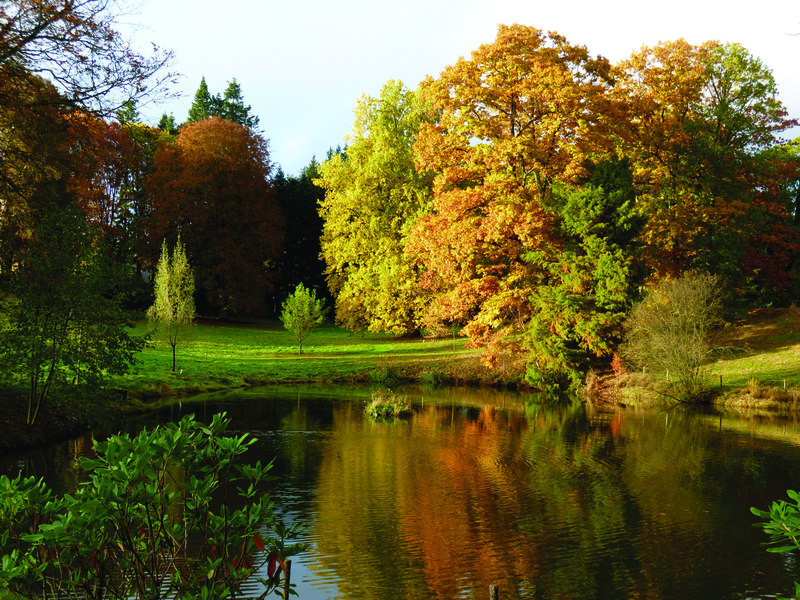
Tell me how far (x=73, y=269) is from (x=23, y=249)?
115 centimetres

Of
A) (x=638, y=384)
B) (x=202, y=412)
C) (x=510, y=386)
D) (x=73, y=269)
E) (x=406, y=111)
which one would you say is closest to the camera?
(x=73, y=269)

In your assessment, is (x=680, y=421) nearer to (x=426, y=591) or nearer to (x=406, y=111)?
(x=426, y=591)

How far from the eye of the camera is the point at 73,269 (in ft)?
49.1

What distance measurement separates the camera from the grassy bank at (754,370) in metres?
22.6

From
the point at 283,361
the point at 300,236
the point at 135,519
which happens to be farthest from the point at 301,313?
the point at 135,519

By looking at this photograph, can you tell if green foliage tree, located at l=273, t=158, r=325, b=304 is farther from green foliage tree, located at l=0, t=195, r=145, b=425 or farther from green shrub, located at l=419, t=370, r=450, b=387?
green foliage tree, located at l=0, t=195, r=145, b=425

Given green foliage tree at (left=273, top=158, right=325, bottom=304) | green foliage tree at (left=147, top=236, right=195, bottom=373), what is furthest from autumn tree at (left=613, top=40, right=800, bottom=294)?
green foliage tree at (left=273, top=158, right=325, bottom=304)

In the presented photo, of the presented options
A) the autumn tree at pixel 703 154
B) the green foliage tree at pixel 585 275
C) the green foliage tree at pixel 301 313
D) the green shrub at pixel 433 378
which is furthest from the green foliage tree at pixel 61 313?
the autumn tree at pixel 703 154

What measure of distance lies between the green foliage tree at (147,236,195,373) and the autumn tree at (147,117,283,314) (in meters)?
16.2

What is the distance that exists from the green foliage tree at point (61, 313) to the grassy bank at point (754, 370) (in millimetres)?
17992

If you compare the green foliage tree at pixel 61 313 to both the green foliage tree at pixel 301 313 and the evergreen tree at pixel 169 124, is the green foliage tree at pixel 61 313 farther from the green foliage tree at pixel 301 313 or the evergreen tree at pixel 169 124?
the evergreen tree at pixel 169 124

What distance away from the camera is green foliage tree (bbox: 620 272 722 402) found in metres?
22.5

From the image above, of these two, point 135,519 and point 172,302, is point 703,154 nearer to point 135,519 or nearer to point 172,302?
point 172,302

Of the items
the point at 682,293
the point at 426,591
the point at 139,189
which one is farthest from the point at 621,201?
the point at 139,189
